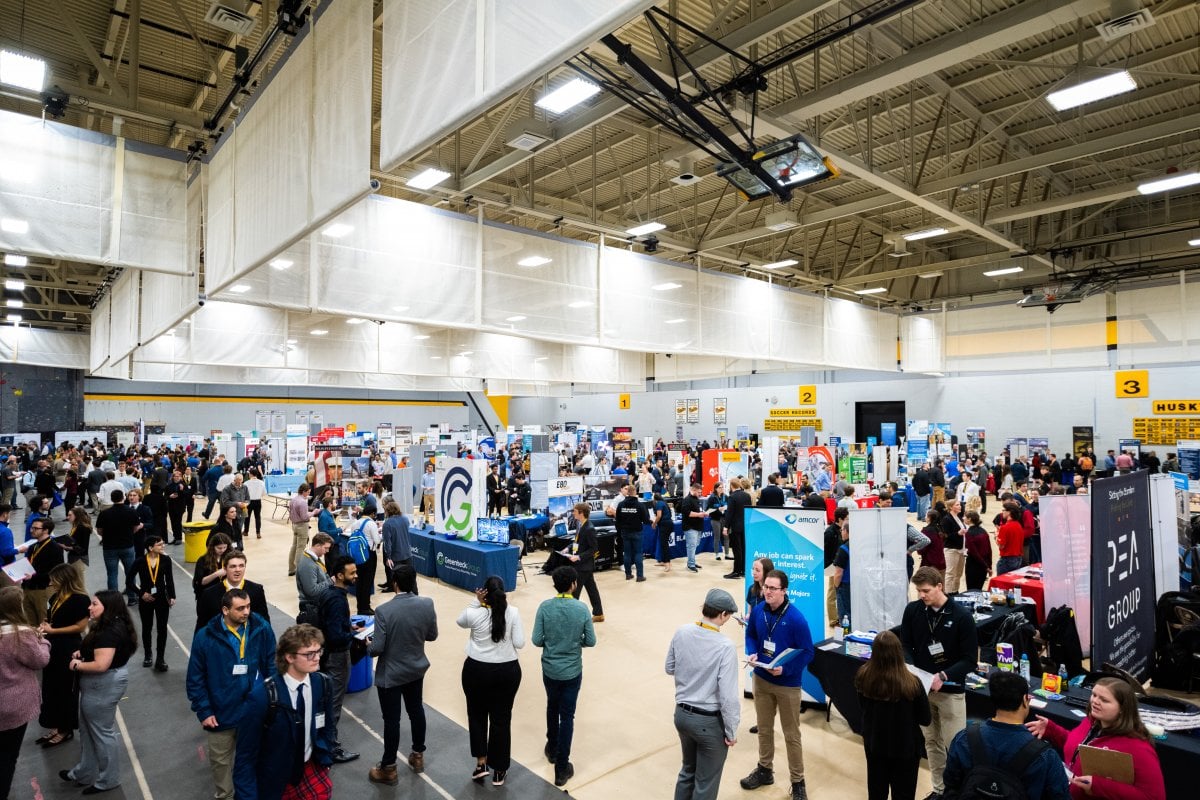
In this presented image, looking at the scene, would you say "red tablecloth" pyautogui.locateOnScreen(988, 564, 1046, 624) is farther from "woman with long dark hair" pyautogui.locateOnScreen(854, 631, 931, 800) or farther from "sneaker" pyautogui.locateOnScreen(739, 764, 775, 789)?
"woman with long dark hair" pyautogui.locateOnScreen(854, 631, 931, 800)

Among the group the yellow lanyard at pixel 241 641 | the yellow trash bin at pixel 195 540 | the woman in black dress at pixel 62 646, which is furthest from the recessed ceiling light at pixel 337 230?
the yellow lanyard at pixel 241 641

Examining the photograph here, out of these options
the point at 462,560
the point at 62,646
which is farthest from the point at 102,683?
the point at 462,560

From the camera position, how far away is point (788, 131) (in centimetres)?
820

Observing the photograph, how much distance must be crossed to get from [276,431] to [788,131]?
2635 cm

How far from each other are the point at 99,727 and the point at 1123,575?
717cm

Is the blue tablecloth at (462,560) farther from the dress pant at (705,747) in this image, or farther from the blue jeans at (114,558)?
the dress pant at (705,747)

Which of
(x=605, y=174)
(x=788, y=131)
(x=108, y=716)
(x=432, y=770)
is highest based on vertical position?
(x=605, y=174)

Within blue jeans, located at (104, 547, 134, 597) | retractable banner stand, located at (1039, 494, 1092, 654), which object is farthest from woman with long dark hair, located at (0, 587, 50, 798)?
retractable banner stand, located at (1039, 494, 1092, 654)

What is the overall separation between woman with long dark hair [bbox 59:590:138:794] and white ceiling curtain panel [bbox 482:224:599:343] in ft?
21.8

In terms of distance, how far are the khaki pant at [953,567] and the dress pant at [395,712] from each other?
7367 millimetres

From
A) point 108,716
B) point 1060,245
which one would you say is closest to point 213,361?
point 108,716

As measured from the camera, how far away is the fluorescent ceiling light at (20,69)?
5730 mm

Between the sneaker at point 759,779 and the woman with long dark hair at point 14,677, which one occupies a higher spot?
the woman with long dark hair at point 14,677

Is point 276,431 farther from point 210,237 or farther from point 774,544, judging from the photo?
point 774,544
